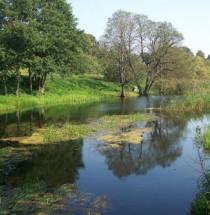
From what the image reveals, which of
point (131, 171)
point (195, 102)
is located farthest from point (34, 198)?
point (195, 102)

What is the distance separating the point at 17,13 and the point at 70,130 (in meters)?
22.7

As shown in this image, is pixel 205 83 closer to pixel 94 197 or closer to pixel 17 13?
pixel 17 13

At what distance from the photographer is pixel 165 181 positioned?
1138 cm

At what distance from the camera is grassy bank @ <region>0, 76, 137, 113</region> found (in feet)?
121

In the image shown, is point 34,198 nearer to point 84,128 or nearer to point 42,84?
point 84,128

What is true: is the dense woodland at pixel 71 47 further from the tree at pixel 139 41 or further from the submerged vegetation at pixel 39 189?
the submerged vegetation at pixel 39 189

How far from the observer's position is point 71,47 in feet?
142

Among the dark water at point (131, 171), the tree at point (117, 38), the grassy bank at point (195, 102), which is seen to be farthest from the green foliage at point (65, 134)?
the tree at point (117, 38)

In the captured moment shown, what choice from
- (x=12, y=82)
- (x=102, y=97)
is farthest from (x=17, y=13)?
(x=102, y=97)

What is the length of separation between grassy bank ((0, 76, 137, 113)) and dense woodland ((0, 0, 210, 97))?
1623 millimetres

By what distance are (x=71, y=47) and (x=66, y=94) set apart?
8.21 m

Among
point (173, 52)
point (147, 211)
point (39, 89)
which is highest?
point (173, 52)

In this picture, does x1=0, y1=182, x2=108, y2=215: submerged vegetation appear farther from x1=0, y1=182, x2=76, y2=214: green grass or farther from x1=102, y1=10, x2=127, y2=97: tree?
x1=102, y1=10, x2=127, y2=97: tree

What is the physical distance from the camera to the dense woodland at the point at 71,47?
3584 cm
